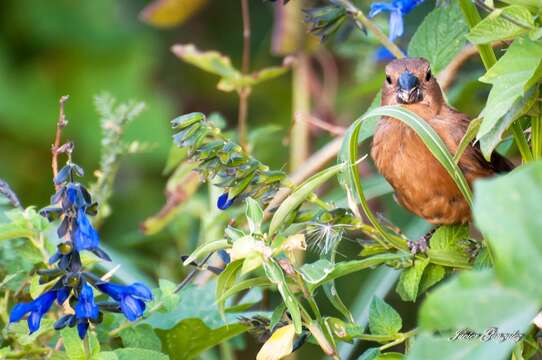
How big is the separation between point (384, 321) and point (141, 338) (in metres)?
0.42

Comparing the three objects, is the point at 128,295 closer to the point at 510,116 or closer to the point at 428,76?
the point at 510,116

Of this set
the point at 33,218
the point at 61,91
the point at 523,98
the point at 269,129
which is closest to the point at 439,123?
the point at 269,129

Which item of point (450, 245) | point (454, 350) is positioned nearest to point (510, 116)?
point (450, 245)

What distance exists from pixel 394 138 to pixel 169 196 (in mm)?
655

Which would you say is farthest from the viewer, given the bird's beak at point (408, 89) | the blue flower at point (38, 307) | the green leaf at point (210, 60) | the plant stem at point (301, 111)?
the plant stem at point (301, 111)

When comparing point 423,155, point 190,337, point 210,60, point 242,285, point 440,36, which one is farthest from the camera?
point 210,60

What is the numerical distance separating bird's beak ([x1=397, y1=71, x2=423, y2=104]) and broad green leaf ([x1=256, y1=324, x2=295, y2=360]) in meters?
0.86

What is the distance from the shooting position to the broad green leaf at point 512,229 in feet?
3.10

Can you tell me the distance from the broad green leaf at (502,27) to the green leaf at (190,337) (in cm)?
68

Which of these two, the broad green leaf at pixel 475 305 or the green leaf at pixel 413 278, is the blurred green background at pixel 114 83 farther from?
the broad green leaf at pixel 475 305

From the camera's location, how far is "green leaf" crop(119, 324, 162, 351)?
1659 millimetres

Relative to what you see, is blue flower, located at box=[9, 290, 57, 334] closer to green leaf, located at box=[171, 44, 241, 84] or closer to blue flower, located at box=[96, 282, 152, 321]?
blue flower, located at box=[96, 282, 152, 321]

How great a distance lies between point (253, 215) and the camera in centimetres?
141

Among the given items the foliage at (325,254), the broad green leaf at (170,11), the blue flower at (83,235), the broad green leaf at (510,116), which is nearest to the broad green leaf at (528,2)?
the foliage at (325,254)
